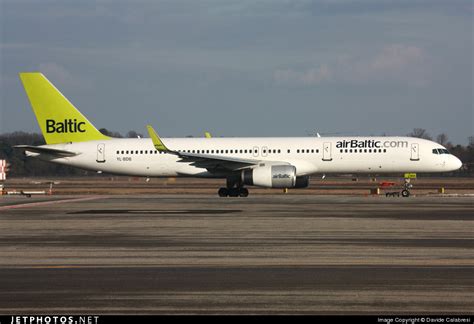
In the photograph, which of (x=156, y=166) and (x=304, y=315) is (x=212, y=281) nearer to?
(x=304, y=315)

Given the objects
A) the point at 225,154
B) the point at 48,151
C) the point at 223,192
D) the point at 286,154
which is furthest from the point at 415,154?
the point at 48,151

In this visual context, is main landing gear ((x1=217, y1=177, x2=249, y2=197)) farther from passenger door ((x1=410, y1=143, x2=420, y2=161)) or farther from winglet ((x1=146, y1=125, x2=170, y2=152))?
passenger door ((x1=410, y1=143, x2=420, y2=161))

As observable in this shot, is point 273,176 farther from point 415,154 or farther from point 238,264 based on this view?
point 238,264

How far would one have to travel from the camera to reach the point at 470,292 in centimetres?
1166

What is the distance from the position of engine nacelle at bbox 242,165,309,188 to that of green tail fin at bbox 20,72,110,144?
11.1m

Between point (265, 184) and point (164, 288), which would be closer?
point (164, 288)

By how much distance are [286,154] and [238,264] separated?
2900cm

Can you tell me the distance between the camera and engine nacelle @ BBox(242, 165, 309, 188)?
41.2 m

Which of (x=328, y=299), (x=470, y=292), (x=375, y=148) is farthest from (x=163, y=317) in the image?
(x=375, y=148)

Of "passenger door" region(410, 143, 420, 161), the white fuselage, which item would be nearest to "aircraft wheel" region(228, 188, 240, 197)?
the white fuselage

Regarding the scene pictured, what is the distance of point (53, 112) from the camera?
1810 inches

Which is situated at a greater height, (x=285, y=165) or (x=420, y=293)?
(x=285, y=165)

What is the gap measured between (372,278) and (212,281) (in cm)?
272

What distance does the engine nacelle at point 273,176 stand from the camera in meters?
41.2
